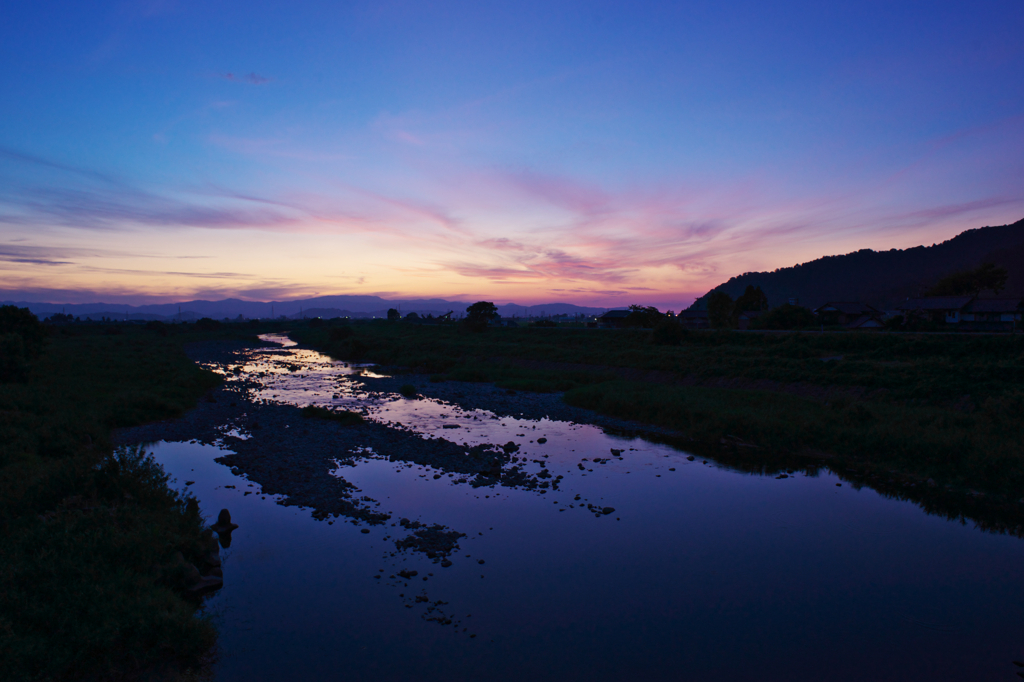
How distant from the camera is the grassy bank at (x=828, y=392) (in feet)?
56.2

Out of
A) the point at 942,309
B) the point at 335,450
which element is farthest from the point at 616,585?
the point at 942,309

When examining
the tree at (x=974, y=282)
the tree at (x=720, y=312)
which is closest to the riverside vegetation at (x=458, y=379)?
the tree at (x=720, y=312)

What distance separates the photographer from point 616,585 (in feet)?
34.1

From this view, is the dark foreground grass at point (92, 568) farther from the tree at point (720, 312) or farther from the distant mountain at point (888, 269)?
the distant mountain at point (888, 269)

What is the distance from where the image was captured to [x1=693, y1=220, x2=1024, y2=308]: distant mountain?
133m

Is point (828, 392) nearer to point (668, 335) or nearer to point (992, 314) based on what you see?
point (668, 335)

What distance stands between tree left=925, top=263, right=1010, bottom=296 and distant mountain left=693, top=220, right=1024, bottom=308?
57.8 meters

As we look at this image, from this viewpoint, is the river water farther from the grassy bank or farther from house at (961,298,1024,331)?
house at (961,298,1024,331)

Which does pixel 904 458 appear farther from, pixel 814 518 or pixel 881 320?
pixel 881 320

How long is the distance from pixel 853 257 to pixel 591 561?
199245 mm

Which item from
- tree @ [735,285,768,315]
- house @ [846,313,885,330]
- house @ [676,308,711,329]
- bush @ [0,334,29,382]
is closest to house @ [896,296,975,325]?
house @ [846,313,885,330]

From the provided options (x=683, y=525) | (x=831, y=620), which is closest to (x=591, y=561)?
(x=683, y=525)

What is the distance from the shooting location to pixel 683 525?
1341 cm

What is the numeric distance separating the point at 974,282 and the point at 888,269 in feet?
341
